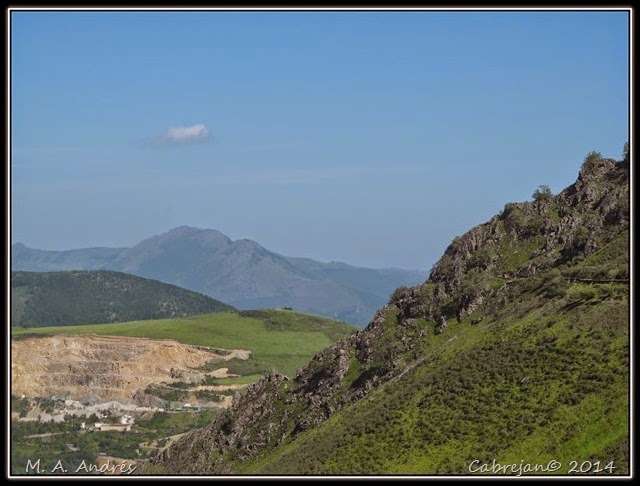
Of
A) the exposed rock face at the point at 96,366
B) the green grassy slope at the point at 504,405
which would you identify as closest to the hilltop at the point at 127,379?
the exposed rock face at the point at 96,366

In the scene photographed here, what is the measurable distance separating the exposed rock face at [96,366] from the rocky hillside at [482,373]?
98.0 m

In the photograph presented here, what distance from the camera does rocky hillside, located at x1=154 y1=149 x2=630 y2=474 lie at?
4581 cm

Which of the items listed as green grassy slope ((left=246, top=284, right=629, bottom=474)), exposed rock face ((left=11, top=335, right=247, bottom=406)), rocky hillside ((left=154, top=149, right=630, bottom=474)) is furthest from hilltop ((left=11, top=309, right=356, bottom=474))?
green grassy slope ((left=246, top=284, right=629, bottom=474))

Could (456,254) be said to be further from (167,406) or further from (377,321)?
(167,406)

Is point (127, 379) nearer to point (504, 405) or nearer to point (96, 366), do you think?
point (96, 366)

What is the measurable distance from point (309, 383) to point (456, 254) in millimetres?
15070

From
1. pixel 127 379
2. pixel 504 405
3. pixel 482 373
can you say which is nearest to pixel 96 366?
pixel 127 379

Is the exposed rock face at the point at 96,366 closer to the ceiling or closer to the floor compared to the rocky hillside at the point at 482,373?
closer to the floor

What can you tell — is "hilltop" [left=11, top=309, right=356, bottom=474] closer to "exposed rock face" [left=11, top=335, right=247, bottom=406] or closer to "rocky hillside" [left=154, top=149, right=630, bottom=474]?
"exposed rock face" [left=11, top=335, right=247, bottom=406]

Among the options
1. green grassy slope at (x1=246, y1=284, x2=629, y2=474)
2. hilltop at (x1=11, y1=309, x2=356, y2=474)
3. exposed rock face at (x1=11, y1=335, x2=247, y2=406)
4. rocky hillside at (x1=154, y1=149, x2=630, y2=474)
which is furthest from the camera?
exposed rock face at (x1=11, y1=335, x2=247, y2=406)

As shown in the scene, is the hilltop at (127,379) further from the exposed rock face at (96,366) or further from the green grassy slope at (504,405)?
the green grassy slope at (504,405)

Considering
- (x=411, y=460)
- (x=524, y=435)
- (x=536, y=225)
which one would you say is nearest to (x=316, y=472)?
(x=411, y=460)

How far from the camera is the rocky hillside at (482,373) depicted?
45.8 metres

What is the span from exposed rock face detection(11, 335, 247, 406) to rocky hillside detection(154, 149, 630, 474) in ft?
321
